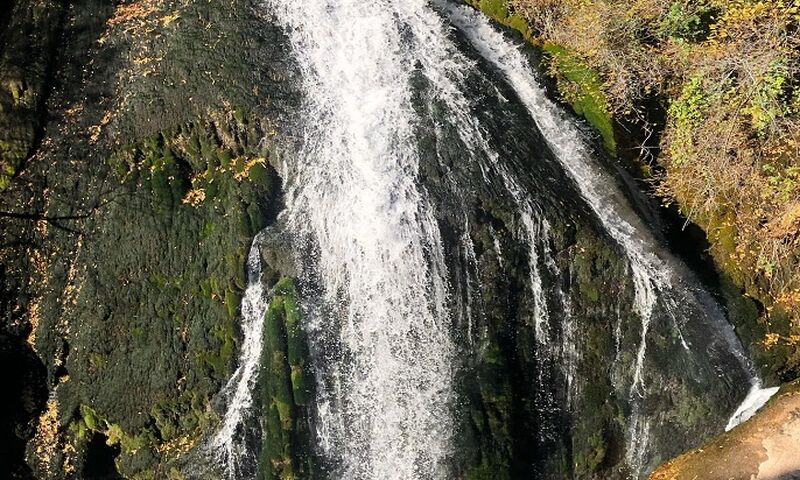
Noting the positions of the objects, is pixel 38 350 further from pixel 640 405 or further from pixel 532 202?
pixel 640 405

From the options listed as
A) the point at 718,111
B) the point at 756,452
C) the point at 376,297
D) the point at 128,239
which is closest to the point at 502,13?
the point at 718,111

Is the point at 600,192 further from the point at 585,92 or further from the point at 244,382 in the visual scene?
the point at 244,382

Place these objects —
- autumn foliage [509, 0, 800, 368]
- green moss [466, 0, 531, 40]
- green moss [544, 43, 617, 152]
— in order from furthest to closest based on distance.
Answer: green moss [466, 0, 531, 40], green moss [544, 43, 617, 152], autumn foliage [509, 0, 800, 368]

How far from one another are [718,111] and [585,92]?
2.02 metres

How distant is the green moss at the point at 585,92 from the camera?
33.7 ft

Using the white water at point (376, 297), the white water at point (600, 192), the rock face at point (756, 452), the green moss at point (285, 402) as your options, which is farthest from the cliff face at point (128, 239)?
the rock face at point (756, 452)

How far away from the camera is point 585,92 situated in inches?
412

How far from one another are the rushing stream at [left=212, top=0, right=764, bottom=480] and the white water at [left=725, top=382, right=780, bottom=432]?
0.34ft

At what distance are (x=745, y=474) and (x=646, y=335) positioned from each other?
7.22ft

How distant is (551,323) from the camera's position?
873 centimetres

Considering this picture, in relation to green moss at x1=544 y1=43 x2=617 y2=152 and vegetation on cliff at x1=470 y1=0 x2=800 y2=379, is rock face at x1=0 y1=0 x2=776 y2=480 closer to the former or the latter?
green moss at x1=544 y1=43 x2=617 y2=152

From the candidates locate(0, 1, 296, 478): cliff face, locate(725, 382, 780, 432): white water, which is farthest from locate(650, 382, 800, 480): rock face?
locate(0, 1, 296, 478): cliff face

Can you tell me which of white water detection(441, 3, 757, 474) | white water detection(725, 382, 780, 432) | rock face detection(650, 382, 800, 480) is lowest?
rock face detection(650, 382, 800, 480)

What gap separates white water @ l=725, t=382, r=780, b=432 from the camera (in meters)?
9.09
